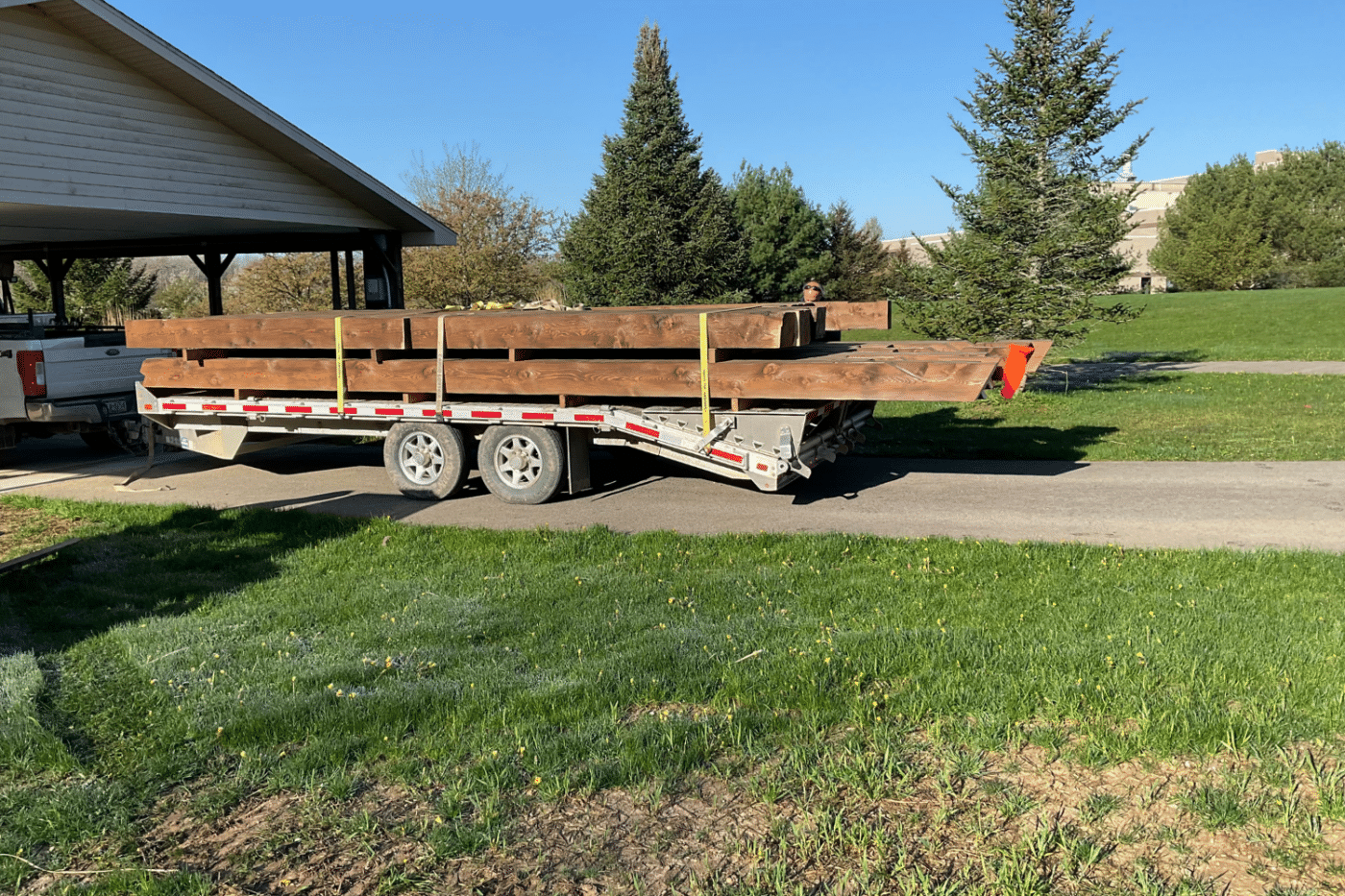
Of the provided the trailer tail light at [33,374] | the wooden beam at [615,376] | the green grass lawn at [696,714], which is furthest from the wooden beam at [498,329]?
the green grass lawn at [696,714]

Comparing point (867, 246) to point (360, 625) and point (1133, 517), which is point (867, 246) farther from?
point (360, 625)

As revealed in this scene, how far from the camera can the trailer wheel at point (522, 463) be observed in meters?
9.66

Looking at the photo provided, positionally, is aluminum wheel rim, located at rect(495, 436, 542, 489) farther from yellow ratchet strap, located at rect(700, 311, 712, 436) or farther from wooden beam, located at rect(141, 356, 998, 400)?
yellow ratchet strap, located at rect(700, 311, 712, 436)

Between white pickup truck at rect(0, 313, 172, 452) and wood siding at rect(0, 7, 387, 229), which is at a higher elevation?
wood siding at rect(0, 7, 387, 229)

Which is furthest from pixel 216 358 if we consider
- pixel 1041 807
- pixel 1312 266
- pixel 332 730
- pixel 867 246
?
pixel 1312 266

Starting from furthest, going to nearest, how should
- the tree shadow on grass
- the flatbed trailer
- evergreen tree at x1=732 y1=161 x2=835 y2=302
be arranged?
evergreen tree at x1=732 y1=161 x2=835 y2=302 < the flatbed trailer < the tree shadow on grass

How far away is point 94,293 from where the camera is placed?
32406mm

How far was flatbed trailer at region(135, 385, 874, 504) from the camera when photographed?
8.67m

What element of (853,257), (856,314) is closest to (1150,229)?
(853,257)

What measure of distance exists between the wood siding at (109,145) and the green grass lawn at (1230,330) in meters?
14.1

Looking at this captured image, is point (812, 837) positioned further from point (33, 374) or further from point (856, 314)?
point (33, 374)

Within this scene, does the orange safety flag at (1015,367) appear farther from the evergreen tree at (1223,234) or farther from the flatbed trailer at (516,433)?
the evergreen tree at (1223,234)

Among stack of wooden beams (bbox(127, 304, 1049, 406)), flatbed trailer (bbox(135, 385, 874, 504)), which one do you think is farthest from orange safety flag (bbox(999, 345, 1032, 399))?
flatbed trailer (bbox(135, 385, 874, 504))

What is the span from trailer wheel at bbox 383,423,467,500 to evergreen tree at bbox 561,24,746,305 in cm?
2219
